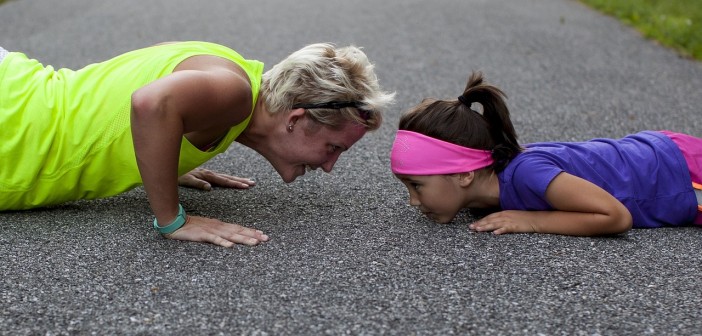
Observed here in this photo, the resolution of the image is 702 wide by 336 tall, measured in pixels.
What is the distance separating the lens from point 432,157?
3.26m

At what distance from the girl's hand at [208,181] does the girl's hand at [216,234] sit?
2.34 feet

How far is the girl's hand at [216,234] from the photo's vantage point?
3018 mm

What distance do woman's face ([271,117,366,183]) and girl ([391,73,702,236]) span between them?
212 mm

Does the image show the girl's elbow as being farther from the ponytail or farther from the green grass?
the green grass

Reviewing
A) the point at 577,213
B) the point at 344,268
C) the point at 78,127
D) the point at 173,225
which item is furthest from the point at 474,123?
the point at 78,127

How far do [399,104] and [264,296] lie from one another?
333cm

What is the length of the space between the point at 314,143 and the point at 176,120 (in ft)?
1.98

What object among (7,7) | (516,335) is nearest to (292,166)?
(516,335)

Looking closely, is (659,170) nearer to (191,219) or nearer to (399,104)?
(191,219)

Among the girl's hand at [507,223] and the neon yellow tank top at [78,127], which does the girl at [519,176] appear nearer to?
the girl's hand at [507,223]

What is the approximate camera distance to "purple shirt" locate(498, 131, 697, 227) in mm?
3283

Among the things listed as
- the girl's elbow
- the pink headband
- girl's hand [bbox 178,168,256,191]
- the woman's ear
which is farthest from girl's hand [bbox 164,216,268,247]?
the girl's elbow

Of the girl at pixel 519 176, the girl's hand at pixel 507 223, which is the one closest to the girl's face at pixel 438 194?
the girl at pixel 519 176

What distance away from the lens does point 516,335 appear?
2.34m
